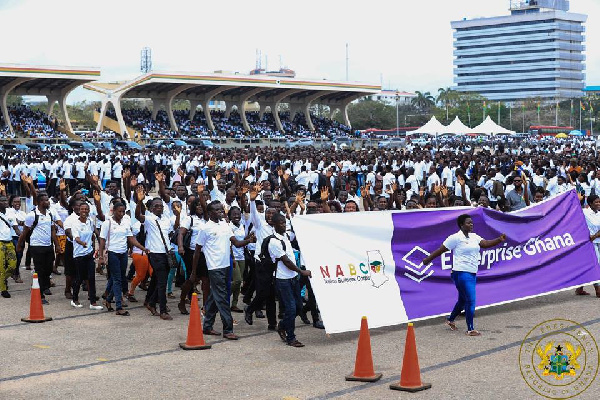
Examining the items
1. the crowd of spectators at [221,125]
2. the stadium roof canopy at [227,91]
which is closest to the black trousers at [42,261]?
the crowd of spectators at [221,125]

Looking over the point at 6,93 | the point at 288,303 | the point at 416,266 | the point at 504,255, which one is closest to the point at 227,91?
the point at 6,93

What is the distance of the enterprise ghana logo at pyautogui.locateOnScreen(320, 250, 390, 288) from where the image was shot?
32.3ft

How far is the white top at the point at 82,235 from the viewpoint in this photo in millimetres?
11781

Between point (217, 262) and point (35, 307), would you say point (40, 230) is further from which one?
point (217, 262)

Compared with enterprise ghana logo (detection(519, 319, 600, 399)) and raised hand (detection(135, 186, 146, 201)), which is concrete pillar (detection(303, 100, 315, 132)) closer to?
raised hand (detection(135, 186, 146, 201))

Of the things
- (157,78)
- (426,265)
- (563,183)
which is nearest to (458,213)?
Answer: (426,265)

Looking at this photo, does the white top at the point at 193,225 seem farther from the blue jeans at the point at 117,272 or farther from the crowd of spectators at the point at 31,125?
the crowd of spectators at the point at 31,125

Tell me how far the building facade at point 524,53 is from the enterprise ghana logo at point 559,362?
171 m

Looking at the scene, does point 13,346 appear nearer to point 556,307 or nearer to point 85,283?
point 85,283

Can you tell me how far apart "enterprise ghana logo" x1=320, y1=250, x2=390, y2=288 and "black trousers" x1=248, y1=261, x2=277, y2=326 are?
0.73 meters

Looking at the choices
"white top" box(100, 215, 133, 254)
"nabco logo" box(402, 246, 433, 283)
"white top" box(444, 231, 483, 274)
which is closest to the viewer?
"white top" box(444, 231, 483, 274)

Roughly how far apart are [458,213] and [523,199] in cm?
595

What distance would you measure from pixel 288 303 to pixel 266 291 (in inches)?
33.5

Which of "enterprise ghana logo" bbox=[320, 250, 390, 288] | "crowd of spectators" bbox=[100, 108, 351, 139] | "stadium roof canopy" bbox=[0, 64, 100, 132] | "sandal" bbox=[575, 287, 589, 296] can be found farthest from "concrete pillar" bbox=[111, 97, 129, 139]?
"enterprise ghana logo" bbox=[320, 250, 390, 288]
